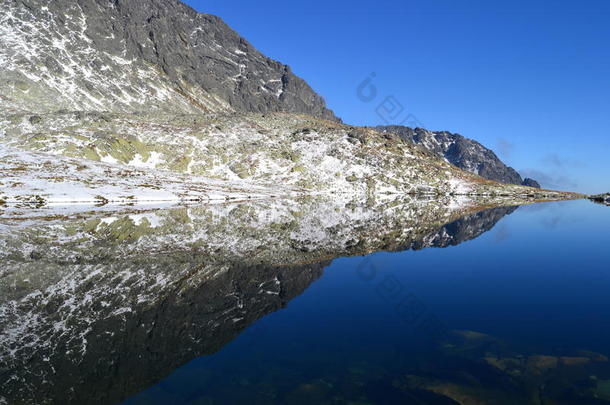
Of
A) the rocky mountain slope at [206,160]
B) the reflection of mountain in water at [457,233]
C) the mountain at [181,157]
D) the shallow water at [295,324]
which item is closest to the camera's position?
the shallow water at [295,324]

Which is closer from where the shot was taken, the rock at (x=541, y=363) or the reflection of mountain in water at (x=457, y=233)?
the rock at (x=541, y=363)

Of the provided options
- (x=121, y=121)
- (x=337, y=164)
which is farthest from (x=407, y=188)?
(x=121, y=121)

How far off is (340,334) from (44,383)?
10.9 metres

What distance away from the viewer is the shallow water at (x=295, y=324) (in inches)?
490

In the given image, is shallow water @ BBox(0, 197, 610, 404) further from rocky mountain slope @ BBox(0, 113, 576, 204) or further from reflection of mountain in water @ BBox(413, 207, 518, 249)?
rocky mountain slope @ BBox(0, 113, 576, 204)

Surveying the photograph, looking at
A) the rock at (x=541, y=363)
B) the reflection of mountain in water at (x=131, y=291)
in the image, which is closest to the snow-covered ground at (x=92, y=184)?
the reflection of mountain in water at (x=131, y=291)

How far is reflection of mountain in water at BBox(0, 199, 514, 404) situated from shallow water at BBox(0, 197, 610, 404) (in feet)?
0.30

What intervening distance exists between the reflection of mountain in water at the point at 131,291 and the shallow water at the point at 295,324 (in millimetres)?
91

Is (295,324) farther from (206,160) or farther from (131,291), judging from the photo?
(206,160)

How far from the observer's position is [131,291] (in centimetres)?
2150

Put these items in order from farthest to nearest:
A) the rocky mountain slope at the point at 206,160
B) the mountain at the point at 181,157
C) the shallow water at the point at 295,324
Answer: the rocky mountain slope at the point at 206,160 → the mountain at the point at 181,157 → the shallow water at the point at 295,324

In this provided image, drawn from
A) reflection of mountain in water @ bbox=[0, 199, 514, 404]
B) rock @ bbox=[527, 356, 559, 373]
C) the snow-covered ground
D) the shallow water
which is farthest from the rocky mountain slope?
rock @ bbox=[527, 356, 559, 373]

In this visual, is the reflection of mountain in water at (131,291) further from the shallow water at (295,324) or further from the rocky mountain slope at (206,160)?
the rocky mountain slope at (206,160)

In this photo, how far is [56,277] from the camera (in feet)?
79.2
